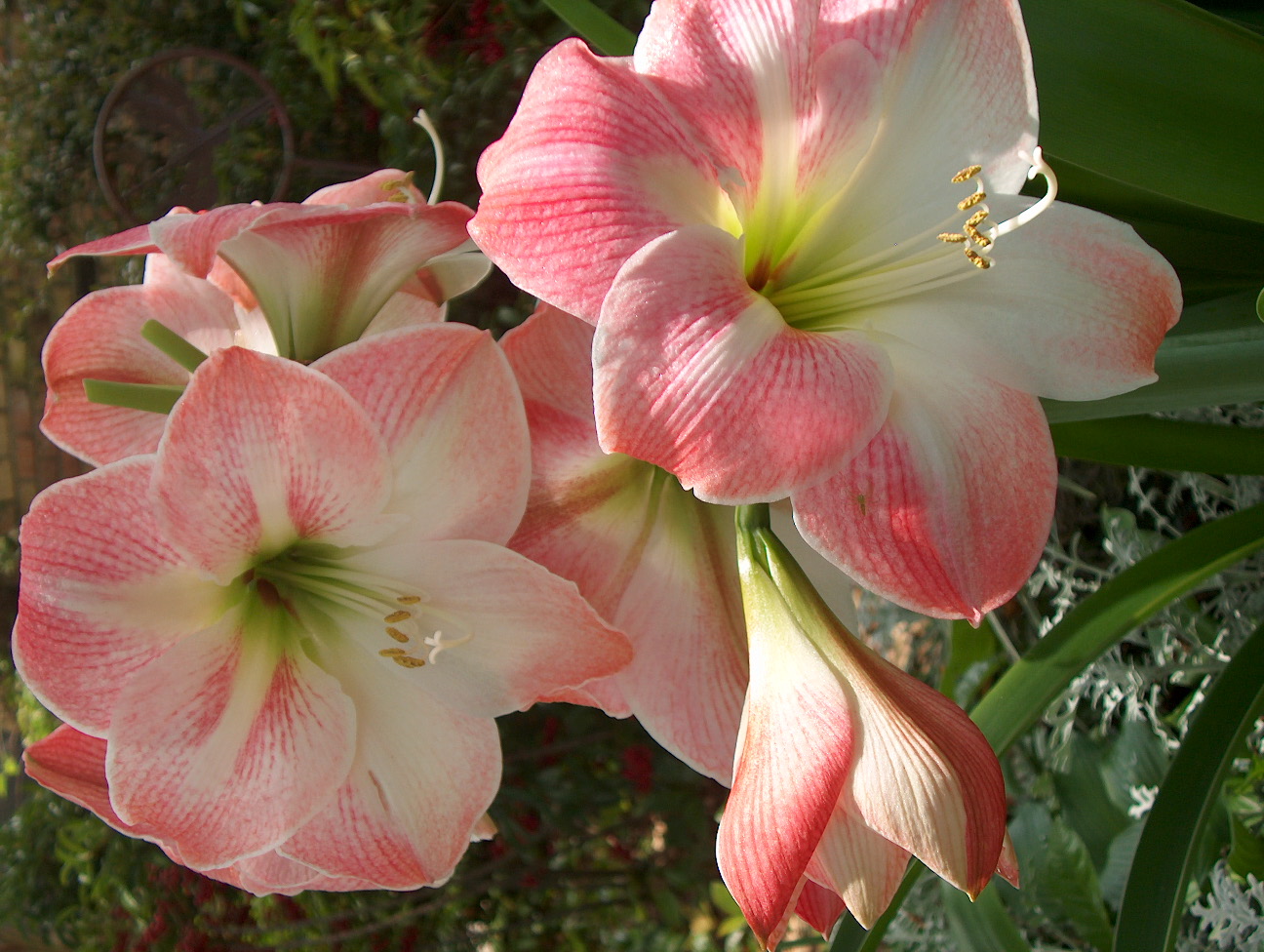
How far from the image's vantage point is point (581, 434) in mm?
385

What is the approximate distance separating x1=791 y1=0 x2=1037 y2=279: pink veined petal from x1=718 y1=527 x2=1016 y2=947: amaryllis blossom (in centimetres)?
14

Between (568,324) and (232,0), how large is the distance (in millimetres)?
1540

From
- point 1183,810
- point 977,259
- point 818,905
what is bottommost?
point 1183,810

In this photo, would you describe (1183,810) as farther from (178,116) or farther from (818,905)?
(178,116)

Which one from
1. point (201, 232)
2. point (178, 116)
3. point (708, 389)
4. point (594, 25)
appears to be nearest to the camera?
point (708, 389)

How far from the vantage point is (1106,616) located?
0.54m

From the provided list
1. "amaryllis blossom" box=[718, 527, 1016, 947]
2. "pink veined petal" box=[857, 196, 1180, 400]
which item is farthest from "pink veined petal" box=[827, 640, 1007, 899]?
"pink veined petal" box=[857, 196, 1180, 400]

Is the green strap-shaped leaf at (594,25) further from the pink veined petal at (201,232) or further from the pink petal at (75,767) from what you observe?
the pink petal at (75,767)

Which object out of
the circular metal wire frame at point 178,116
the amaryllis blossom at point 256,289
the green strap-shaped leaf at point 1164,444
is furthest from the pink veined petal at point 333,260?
the circular metal wire frame at point 178,116

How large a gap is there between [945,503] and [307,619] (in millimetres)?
254

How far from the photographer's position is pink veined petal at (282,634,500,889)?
1.20 ft

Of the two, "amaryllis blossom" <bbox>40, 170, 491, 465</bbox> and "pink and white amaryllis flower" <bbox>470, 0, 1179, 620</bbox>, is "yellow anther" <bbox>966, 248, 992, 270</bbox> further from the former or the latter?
"amaryllis blossom" <bbox>40, 170, 491, 465</bbox>

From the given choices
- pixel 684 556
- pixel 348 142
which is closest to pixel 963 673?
pixel 684 556

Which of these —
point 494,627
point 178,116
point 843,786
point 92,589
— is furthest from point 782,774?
point 178,116
